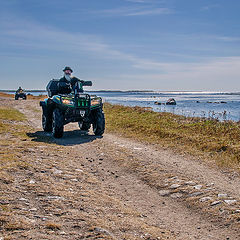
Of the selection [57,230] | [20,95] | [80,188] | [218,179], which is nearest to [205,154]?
[218,179]

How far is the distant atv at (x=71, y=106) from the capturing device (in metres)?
13.0

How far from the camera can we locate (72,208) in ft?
15.9

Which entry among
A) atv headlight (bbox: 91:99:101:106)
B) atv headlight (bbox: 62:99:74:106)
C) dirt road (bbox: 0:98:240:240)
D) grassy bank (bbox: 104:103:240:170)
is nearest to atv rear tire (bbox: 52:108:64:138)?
atv headlight (bbox: 62:99:74:106)

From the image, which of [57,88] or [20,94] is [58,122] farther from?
[20,94]

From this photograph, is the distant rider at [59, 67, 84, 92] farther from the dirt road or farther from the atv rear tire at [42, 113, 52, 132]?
the dirt road

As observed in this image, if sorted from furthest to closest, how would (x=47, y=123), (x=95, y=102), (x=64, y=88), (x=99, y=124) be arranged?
(x=47, y=123) → (x=64, y=88) → (x=99, y=124) → (x=95, y=102)

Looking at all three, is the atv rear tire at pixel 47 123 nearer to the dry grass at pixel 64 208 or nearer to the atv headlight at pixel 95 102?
the atv headlight at pixel 95 102

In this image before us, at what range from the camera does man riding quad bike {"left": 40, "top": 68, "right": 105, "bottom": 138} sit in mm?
12977

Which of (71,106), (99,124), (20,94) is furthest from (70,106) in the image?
(20,94)

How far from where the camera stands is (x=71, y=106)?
1286cm

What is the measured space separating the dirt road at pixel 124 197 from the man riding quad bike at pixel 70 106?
11.5 feet

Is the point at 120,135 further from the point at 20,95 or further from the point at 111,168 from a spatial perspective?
the point at 20,95

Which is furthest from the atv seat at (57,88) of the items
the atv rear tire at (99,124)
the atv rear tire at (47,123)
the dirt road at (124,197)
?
the dirt road at (124,197)

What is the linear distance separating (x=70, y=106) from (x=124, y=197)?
24.8 ft
